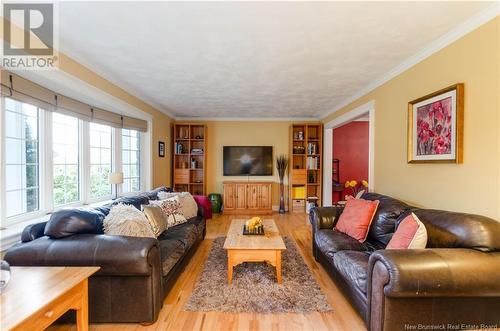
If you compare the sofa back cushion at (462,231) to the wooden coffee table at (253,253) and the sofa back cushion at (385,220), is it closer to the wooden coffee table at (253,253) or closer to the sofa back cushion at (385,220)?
the sofa back cushion at (385,220)

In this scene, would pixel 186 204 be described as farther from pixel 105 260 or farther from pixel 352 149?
pixel 352 149

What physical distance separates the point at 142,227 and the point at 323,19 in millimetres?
2379

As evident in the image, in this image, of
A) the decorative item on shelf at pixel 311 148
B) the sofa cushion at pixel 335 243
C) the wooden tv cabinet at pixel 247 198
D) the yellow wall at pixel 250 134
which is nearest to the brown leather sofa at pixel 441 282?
the sofa cushion at pixel 335 243

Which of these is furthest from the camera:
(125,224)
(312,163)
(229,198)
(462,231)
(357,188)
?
(357,188)

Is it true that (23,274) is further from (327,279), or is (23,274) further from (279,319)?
(327,279)

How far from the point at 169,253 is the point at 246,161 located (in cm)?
383

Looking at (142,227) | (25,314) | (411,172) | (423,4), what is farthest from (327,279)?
(423,4)

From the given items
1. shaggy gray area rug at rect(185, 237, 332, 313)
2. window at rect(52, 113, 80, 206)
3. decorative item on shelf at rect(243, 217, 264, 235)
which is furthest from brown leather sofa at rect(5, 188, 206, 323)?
window at rect(52, 113, 80, 206)

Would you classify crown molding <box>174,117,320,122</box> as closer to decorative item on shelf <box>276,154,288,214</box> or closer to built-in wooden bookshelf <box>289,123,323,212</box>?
built-in wooden bookshelf <box>289,123,323,212</box>

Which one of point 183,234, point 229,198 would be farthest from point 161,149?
point 183,234

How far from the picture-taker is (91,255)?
1.67 meters

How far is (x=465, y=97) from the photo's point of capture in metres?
1.94

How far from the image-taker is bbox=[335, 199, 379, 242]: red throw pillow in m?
2.47
